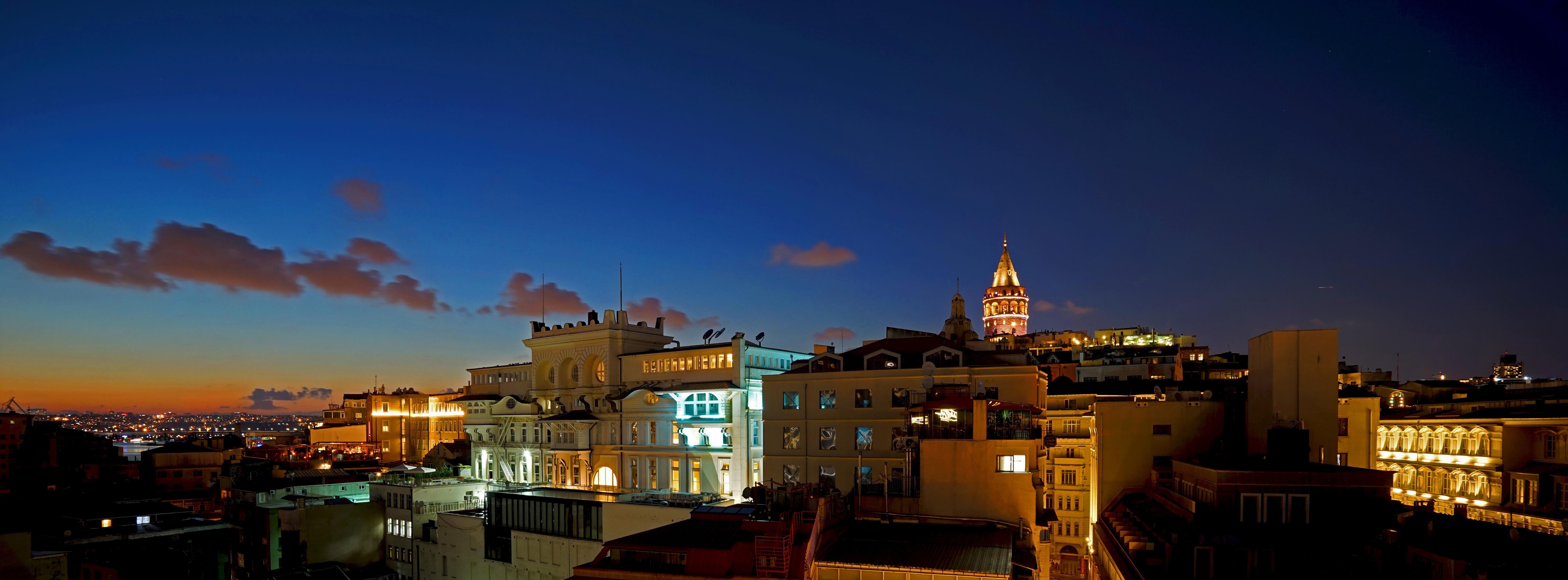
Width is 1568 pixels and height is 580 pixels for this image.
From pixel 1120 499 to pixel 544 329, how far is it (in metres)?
50.4

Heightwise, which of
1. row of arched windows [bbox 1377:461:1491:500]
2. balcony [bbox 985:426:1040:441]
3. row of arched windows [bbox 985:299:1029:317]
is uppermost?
row of arched windows [bbox 985:299:1029:317]

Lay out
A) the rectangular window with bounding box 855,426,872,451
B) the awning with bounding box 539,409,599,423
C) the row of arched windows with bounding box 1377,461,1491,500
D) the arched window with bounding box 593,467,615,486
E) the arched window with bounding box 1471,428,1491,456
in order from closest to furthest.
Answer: the arched window with bounding box 1471,428,1491,456 < the row of arched windows with bounding box 1377,461,1491,500 < the rectangular window with bounding box 855,426,872,451 < the arched window with bounding box 593,467,615,486 < the awning with bounding box 539,409,599,423

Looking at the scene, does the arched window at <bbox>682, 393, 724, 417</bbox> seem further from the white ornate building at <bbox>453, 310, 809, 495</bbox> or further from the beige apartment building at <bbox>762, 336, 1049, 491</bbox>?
the beige apartment building at <bbox>762, 336, 1049, 491</bbox>

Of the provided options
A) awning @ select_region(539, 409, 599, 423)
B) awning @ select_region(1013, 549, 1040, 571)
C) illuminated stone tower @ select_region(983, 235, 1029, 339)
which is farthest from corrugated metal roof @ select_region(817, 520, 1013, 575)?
illuminated stone tower @ select_region(983, 235, 1029, 339)

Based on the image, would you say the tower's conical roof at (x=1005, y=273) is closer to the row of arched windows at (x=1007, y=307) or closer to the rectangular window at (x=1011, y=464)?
the row of arched windows at (x=1007, y=307)

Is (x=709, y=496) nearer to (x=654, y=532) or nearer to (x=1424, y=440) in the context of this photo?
(x=654, y=532)

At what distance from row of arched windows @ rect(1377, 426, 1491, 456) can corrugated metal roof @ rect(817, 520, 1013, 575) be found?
26.4 m

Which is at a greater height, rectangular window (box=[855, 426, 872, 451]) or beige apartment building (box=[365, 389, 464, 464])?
rectangular window (box=[855, 426, 872, 451])

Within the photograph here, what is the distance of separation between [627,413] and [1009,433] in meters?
34.4

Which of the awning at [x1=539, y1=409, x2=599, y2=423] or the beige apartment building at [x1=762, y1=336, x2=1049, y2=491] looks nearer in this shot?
the beige apartment building at [x1=762, y1=336, x2=1049, y2=491]

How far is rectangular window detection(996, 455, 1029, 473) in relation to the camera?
30703 mm

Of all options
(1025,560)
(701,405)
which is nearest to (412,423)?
(701,405)

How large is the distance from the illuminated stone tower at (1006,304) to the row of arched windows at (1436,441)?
369 feet

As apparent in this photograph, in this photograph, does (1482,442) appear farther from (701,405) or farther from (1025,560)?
(701,405)
